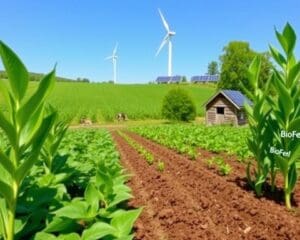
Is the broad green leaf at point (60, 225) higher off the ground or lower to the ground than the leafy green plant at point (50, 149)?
lower

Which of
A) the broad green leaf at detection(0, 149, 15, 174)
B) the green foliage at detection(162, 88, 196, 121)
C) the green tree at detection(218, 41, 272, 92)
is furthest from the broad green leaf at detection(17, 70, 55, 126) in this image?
the green tree at detection(218, 41, 272, 92)

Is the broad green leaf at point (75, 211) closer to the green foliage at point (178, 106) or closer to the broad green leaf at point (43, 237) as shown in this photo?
the broad green leaf at point (43, 237)

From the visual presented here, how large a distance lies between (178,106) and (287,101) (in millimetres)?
41059

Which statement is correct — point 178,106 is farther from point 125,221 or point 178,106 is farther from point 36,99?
point 36,99

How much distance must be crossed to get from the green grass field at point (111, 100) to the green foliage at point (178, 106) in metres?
1.76

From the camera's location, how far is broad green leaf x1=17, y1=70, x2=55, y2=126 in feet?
6.17

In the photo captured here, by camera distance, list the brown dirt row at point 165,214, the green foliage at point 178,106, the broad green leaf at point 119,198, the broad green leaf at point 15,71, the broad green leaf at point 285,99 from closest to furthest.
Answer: the broad green leaf at point 15,71 < the broad green leaf at point 119,198 < the brown dirt row at point 165,214 < the broad green leaf at point 285,99 < the green foliage at point 178,106

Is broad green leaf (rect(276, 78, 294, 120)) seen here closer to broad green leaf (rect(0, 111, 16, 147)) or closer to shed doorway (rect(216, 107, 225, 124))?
broad green leaf (rect(0, 111, 16, 147))

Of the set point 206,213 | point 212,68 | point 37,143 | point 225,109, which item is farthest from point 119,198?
point 212,68

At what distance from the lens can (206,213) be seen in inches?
206

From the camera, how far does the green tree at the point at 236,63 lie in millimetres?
67438

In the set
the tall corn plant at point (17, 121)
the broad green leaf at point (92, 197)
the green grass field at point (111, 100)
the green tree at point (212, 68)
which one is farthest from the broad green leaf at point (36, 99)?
the green tree at point (212, 68)

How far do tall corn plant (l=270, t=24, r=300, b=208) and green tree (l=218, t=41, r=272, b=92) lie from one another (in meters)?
61.8

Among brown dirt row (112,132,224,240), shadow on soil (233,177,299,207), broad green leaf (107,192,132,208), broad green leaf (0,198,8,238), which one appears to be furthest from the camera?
shadow on soil (233,177,299,207)
